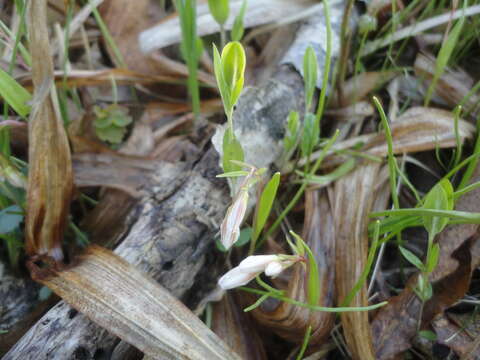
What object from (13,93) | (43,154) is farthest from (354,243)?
(13,93)

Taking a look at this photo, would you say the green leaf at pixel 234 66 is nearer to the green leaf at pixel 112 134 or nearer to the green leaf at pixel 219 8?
the green leaf at pixel 219 8

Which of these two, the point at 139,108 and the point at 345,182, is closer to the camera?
the point at 345,182

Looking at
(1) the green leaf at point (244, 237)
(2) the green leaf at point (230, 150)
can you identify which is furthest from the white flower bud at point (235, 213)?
(1) the green leaf at point (244, 237)

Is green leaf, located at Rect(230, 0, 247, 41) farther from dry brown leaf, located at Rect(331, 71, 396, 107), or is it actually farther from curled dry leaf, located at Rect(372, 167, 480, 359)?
curled dry leaf, located at Rect(372, 167, 480, 359)

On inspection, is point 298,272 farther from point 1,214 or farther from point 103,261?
point 1,214

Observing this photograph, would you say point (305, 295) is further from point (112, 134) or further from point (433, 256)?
point (112, 134)

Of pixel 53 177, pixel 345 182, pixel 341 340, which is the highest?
pixel 53 177

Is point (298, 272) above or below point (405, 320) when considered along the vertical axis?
above

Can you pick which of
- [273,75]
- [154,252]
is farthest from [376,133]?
[154,252]
